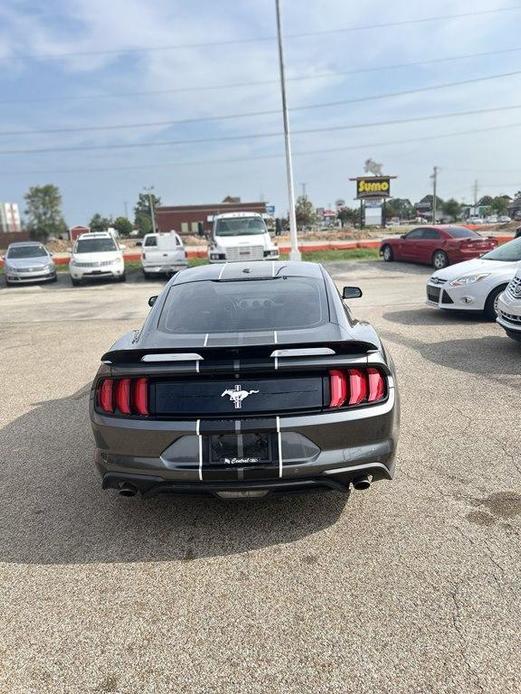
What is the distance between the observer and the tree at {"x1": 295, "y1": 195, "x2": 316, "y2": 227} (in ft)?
269

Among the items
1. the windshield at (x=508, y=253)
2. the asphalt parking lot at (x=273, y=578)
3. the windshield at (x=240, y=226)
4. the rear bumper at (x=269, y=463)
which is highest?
the windshield at (x=240, y=226)

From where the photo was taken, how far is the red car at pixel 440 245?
18314mm

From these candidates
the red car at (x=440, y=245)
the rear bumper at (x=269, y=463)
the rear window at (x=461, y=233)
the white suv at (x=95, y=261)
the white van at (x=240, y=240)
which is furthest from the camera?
the white suv at (x=95, y=261)

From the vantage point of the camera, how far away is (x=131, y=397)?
3.22 metres

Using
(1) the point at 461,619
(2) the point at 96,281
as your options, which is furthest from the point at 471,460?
(2) the point at 96,281

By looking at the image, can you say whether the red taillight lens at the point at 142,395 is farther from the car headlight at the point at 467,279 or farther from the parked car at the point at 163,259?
the parked car at the point at 163,259

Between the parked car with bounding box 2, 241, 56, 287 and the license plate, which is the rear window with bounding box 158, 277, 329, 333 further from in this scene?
the parked car with bounding box 2, 241, 56, 287

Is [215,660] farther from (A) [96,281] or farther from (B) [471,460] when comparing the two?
(A) [96,281]

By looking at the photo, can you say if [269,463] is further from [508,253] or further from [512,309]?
[508,253]

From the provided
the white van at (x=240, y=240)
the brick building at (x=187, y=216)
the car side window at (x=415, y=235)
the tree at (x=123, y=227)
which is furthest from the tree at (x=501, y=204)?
the tree at (x=123, y=227)

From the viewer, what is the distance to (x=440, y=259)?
764 inches

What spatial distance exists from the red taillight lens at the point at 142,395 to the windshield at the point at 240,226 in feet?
51.9

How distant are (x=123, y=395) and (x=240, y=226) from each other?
1627cm

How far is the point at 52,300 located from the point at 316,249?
51.4 ft
